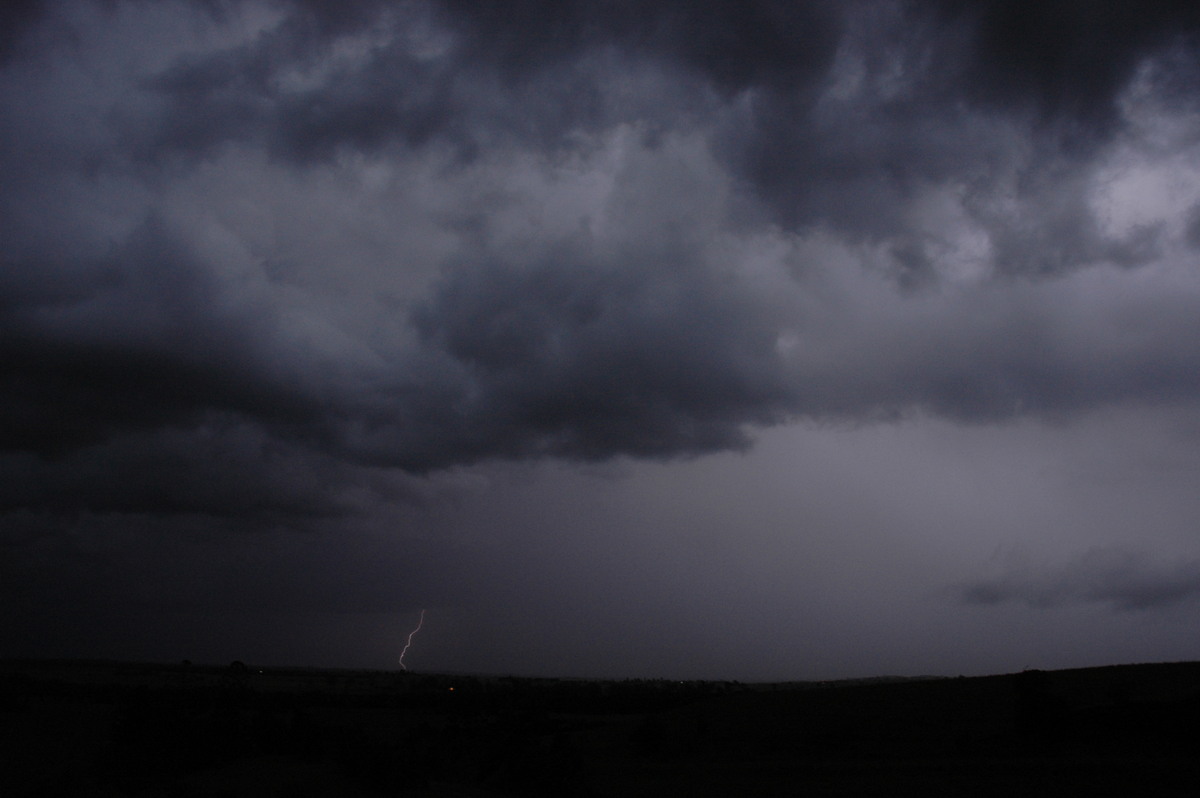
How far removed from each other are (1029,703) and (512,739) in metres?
22.5

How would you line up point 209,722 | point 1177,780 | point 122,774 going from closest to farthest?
point 122,774 < point 1177,780 < point 209,722

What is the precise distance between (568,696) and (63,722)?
55518 mm

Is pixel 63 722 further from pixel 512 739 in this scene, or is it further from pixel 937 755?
pixel 937 755

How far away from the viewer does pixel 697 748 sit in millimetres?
40469

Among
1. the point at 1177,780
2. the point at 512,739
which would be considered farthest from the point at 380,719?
the point at 1177,780

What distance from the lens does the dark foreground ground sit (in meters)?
23.9

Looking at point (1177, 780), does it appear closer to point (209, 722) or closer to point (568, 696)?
point (209, 722)

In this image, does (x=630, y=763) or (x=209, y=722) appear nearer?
(x=209, y=722)

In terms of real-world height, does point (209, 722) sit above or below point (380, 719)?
above

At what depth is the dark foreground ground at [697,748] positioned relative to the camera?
23.9 metres

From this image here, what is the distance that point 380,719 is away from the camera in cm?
5922

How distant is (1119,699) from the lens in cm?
3525

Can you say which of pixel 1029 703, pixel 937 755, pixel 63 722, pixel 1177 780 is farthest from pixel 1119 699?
pixel 63 722

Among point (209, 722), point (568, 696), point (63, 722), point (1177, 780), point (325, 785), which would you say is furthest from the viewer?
point (568, 696)
